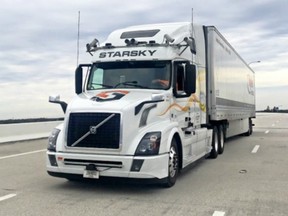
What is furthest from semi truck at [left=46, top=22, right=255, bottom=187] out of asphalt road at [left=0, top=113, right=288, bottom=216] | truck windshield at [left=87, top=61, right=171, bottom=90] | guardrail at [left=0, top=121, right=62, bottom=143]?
guardrail at [left=0, top=121, right=62, bottom=143]

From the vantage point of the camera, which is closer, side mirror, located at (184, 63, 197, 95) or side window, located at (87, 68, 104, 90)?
side mirror, located at (184, 63, 197, 95)

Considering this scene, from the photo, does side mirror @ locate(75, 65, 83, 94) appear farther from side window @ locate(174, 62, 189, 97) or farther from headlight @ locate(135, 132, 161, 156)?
headlight @ locate(135, 132, 161, 156)

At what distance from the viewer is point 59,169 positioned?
7.87 meters

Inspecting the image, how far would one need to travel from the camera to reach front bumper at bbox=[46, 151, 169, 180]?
7414 millimetres

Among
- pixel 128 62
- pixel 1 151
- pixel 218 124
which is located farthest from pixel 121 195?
pixel 1 151

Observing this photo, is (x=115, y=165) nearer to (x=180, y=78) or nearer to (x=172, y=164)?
(x=172, y=164)

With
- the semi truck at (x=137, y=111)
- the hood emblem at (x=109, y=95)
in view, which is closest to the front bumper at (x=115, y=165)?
the semi truck at (x=137, y=111)

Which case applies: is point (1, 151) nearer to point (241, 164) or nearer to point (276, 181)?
point (241, 164)

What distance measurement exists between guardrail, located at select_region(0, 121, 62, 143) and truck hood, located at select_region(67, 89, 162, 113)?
1079cm

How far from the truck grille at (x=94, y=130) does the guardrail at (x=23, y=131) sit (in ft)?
36.6

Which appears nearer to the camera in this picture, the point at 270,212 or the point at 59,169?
A: the point at 270,212

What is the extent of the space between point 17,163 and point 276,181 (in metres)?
6.83

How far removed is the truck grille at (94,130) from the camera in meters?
7.53

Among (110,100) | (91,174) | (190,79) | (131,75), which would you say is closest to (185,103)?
(190,79)
